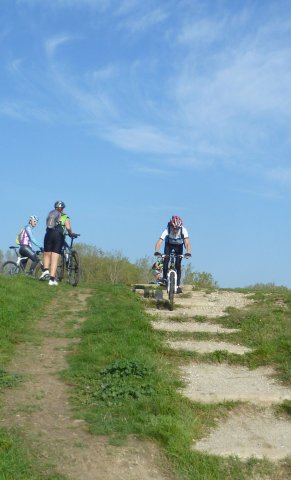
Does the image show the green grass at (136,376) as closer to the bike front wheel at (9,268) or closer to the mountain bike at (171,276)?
the mountain bike at (171,276)

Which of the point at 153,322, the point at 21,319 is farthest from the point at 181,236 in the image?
the point at 21,319

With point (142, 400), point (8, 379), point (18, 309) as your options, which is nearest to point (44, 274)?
point (18, 309)

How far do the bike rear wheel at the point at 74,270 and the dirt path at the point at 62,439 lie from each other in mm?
7745

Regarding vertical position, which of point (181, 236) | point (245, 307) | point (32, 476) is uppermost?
point (181, 236)

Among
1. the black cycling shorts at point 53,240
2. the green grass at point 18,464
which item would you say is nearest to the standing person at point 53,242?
the black cycling shorts at point 53,240

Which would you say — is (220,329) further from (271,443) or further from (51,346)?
(271,443)

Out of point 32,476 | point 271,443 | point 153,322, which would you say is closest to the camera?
point 32,476

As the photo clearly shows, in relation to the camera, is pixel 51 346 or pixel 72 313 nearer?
pixel 51 346

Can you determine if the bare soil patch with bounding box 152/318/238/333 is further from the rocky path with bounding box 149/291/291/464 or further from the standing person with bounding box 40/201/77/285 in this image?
the standing person with bounding box 40/201/77/285

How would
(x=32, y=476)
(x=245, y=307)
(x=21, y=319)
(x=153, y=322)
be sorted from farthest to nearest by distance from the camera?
1. (x=245, y=307)
2. (x=153, y=322)
3. (x=21, y=319)
4. (x=32, y=476)

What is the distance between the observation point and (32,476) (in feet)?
15.1

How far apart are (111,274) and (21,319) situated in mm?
21500

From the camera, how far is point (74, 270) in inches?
618

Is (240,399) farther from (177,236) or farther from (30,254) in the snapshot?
(30,254)
